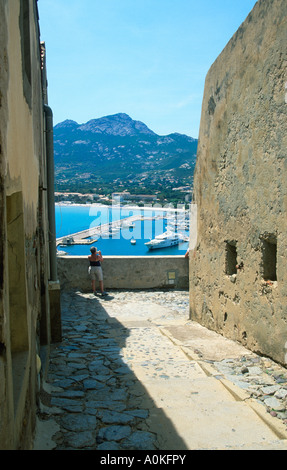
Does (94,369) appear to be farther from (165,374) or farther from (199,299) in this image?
(199,299)

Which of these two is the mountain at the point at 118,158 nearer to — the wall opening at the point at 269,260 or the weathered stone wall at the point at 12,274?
the wall opening at the point at 269,260

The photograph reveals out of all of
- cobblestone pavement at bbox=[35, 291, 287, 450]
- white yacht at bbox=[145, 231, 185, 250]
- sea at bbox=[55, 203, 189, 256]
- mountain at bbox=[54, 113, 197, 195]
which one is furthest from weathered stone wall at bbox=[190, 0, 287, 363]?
mountain at bbox=[54, 113, 197, 195]

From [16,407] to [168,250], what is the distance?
56.2 metres

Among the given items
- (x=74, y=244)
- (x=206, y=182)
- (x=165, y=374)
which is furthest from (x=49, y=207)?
(x=74, y=244)

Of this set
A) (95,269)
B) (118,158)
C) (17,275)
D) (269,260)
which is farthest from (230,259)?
(118,158)

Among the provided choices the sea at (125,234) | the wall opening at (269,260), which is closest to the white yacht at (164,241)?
the sea at (125,234)

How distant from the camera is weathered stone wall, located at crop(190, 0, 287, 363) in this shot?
442 centimetres

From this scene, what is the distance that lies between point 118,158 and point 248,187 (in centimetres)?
16847

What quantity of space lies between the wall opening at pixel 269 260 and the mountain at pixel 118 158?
355ft

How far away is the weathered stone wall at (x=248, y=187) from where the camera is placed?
4.42 m

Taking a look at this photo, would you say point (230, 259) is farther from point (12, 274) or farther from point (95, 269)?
point (95, 269)

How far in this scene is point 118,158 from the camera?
17038 centimetres

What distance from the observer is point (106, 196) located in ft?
327
